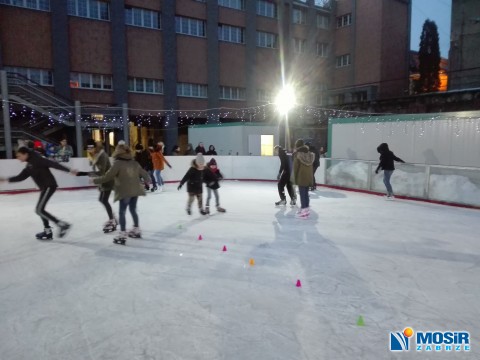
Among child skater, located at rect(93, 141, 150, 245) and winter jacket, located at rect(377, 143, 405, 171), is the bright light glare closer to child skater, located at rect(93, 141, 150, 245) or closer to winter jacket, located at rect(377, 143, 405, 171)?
winter jacket, located at rect(377, 143, 405, 171)

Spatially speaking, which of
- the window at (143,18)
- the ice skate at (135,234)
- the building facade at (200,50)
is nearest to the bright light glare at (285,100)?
the building facade at (200,50)

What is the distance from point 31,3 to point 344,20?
24.7 meters

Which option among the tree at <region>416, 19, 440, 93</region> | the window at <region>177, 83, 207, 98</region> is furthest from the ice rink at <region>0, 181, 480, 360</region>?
the tree at <region>416, 19, 440, 93</region>

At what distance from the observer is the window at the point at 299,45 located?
29.4 m

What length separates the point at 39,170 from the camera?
544cm

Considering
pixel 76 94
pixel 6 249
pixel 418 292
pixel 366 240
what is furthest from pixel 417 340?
pixel 76 94

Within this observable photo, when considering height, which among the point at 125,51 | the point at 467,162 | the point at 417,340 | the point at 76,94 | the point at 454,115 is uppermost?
the point at 125,51

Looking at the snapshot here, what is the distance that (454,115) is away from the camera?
9359 millimetres

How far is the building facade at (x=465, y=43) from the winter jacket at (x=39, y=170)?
24362 mm

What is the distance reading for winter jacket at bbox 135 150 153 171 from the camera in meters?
10.6

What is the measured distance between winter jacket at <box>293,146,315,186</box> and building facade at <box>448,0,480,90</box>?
66.1 feet

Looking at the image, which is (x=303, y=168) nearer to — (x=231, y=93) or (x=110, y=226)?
(x=110, y=226)

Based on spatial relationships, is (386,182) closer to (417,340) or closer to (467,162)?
(467,162)

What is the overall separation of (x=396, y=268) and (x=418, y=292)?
721mm
